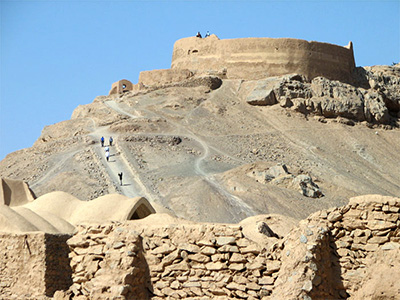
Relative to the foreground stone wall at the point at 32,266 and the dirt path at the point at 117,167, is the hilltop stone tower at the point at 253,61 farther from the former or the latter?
the foreground stone wall at the point at 32,266

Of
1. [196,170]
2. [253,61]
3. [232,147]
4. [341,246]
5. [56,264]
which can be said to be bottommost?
[341,246]

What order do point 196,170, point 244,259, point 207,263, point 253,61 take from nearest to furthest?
point 244,259, point 207,263, point 196,170, point 253,61

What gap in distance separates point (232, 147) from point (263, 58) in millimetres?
9248

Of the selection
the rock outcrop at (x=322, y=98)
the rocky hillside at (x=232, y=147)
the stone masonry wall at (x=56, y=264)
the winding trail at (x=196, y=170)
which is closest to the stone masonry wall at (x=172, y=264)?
the stone masonry wall at (x=56, y=264)

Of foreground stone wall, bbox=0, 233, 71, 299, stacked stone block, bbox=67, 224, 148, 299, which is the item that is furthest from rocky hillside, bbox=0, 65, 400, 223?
stacked stone block, bbox=67, 224, 148, 299

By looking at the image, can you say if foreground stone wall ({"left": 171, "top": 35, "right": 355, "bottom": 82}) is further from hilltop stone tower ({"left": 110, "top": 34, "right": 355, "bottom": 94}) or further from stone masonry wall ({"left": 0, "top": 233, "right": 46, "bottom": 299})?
stone masonry wall ({"left": 0, "top": 233, "right": 46, "bottom": 299})

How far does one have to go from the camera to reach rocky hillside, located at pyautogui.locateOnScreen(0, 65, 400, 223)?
26659 millimetres

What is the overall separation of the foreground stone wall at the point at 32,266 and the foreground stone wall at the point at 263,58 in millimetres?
33785

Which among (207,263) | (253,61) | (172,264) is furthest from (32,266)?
(253,61)

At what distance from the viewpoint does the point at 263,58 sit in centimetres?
4156

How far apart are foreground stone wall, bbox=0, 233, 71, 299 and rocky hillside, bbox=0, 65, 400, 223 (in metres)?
14.1

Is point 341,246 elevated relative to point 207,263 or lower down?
lower down

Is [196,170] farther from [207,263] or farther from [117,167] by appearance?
[207,263]

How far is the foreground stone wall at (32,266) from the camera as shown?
860 cm
